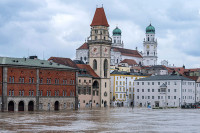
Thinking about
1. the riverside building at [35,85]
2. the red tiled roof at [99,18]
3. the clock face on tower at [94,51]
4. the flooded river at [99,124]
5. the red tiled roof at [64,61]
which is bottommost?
Result: the flooded river at [99,124]

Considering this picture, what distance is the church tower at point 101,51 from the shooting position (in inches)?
5965

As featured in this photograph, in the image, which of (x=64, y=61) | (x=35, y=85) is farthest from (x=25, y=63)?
(x=64, y=61)

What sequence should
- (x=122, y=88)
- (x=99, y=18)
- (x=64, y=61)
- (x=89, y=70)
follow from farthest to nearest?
(x=122, y=88) → (x=64, y=61) → (x=99, y=18) → (x=89, y=70)

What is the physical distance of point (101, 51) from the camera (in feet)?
498

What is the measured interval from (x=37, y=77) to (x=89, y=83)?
3397 cm

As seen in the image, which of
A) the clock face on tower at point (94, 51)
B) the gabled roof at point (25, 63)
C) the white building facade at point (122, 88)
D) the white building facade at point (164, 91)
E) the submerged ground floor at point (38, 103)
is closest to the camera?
the gabled roof at point (25, 63)

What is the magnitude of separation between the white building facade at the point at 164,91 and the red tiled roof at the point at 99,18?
2726 centimetres

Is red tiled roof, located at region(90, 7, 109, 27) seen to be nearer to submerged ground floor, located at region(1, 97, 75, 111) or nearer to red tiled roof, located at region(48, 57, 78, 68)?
red tiled roof, located at region(48, 57, 78, 68)

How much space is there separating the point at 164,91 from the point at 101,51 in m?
26.8

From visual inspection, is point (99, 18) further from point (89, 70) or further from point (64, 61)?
point (64, 61)

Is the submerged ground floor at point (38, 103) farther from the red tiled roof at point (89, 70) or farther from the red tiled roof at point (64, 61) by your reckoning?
the red tiled roof at point (64, 61)

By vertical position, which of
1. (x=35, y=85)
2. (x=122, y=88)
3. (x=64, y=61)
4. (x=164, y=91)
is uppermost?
(x=64, y=61)

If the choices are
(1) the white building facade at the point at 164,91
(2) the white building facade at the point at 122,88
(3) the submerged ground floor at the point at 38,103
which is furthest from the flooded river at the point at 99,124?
(2) the white building facade at the point at 122,88

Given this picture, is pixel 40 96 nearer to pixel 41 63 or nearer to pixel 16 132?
pixel 41 63
